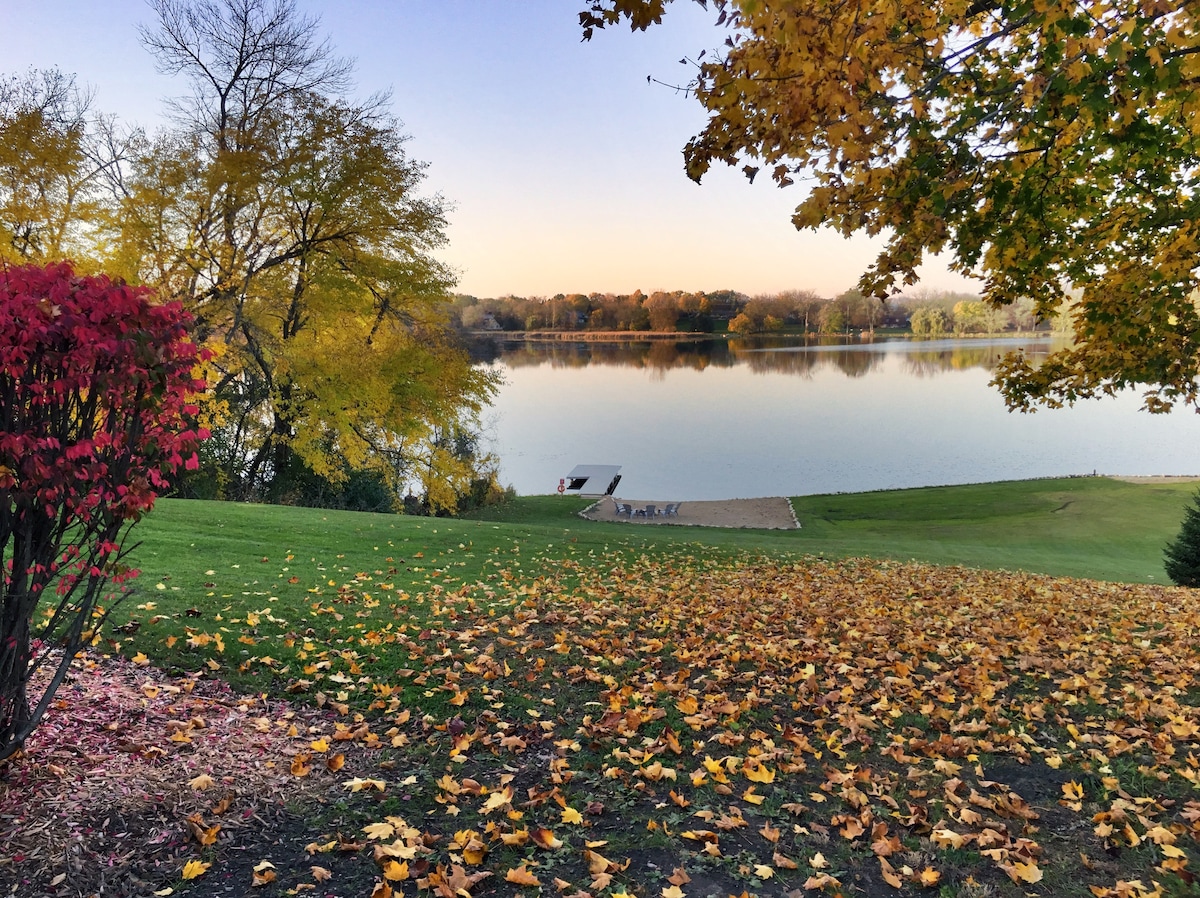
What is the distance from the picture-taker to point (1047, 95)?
451cm

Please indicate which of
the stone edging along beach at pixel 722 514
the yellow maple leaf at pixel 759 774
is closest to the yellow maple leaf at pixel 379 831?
the yellow maple leaf at pixel 759 774

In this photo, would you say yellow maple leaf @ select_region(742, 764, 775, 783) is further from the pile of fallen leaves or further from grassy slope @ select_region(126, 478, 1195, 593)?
grassy slope @ select_region(126, 478, 1195, 593)

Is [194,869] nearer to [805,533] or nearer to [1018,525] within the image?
[805,533]

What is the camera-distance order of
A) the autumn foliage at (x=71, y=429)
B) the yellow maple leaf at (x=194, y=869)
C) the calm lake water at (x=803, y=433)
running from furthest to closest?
the calm lake water at (x=803, y=433) → the autumn foliage at (x=71, y=429) → the yellow maple leaf at (x=194, y=869)

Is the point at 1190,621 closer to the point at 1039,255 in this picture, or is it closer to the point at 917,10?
the point at 1039,255

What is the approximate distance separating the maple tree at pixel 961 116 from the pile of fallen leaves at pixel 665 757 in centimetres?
320

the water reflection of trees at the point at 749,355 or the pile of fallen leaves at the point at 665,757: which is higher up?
the water reflection of trees at the point at 749,355

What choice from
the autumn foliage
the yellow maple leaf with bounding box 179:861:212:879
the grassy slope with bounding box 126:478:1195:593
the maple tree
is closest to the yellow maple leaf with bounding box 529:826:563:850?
the yellow maple leaf with bounding box 179:861:212:879

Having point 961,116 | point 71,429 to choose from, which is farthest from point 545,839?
point 961,116

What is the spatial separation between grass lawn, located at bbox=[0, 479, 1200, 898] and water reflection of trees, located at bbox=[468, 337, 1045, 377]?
10181cm

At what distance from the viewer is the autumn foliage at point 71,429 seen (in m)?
3.16

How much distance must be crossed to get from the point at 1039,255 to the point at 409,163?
22.0 metres

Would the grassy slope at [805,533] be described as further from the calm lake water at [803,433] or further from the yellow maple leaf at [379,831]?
the calm lake water at [803,433]

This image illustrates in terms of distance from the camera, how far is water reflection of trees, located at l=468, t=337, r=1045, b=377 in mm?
125438
